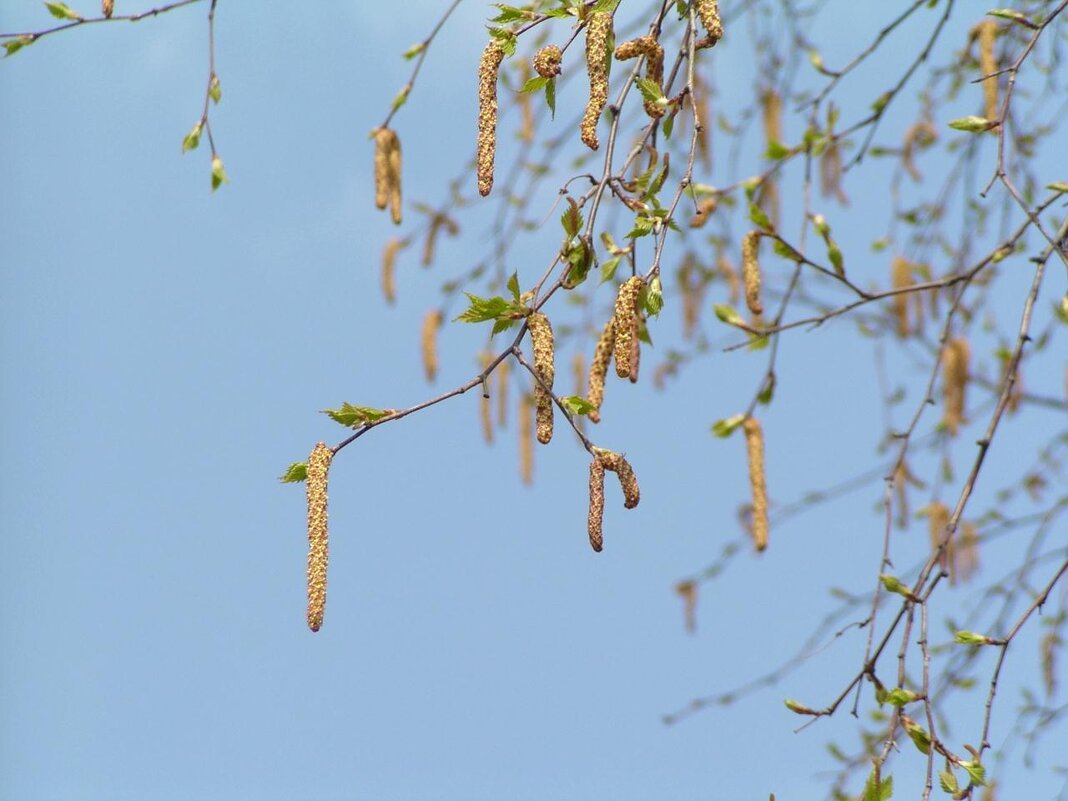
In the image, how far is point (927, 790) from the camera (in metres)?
2.70

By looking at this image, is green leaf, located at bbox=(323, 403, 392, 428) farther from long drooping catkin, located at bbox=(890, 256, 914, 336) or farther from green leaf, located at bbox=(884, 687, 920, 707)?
long drooping catkin, located at bbox=(890, 256, 914, 336)

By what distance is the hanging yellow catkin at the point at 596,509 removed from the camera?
7.05 ft

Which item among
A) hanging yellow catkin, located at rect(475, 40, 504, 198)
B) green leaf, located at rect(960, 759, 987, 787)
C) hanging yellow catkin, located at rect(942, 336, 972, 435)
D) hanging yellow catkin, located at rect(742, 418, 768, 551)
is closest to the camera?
hanging yellow catkin, located at rect(475, 40, 504, 198)

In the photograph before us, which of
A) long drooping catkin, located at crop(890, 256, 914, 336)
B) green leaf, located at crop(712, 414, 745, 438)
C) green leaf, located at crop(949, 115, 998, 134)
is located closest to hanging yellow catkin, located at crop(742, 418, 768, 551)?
green leaf, located at crop(712, 414, 745, 438)

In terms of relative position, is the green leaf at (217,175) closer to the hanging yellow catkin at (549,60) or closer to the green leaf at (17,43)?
the green leaf at (17,43)

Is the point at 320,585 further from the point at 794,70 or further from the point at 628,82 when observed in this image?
the point at 794,70

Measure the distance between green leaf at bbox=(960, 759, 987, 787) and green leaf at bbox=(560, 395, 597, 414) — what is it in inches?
46.3

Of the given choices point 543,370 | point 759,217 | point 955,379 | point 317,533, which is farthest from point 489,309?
point 955,379

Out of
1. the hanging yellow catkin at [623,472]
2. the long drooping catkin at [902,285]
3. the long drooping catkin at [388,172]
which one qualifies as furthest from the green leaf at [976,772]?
the long drooping catkin at [902,285]

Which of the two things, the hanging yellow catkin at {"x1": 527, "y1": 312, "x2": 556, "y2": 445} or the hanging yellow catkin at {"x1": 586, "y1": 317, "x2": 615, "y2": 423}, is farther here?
the hanging yellow catkin at {"x1": 586, "y1": 317, "x2": 615, "y2": 423}

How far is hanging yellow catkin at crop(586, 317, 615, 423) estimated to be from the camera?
2.43 m

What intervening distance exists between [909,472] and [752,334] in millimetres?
1909

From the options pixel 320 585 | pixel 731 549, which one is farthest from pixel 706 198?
pixel 320 585

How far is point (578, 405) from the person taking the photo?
2330mm
